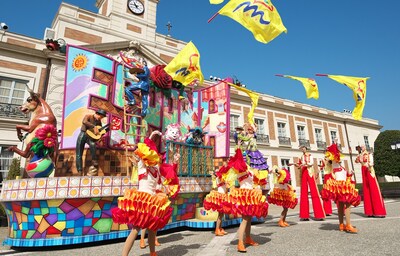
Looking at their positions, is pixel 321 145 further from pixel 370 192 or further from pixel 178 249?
pixel 178 249

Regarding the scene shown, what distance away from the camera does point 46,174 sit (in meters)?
5.23

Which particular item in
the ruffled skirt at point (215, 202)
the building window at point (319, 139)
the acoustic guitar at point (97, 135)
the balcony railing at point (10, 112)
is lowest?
the ruffled skirt at point (215, 202)

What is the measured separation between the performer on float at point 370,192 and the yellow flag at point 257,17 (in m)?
5.03

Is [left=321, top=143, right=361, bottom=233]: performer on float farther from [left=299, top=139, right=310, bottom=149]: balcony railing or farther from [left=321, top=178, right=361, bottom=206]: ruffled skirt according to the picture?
[left=299, top=139, right=310, bottom=149]: balcony railing

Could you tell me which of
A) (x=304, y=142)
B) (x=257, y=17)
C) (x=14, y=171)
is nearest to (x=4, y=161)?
(x=14, y=171)

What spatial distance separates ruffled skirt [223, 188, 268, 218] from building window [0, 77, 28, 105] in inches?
474

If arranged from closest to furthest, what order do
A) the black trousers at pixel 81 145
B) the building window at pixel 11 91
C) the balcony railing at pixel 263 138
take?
the black trousers at pixel 81 145 < the building window at pixel 11 91 < the balcony railing at pixel 263 138

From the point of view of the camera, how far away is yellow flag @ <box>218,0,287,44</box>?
A: 516 centimetres

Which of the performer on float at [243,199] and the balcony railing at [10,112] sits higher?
the balcony railing at [10,112]

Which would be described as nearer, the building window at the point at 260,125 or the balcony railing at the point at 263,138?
the balcony railing at the point at 263,138

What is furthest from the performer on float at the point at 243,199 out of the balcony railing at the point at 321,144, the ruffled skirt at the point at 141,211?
the balcony railing at the point at 321,144

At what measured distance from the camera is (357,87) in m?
6.19

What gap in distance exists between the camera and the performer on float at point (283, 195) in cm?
640

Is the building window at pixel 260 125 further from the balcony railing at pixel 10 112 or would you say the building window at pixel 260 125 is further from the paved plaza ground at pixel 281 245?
the balcony railing at pixel 10 112
